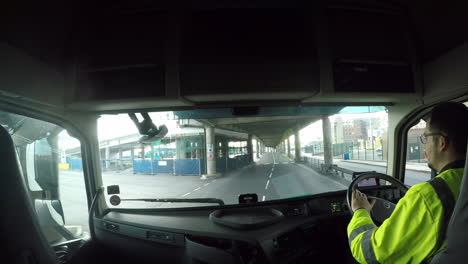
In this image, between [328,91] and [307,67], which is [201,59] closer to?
[307,67]

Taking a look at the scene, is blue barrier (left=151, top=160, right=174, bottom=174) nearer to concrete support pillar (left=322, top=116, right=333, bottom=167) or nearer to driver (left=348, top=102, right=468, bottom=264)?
concrete support pillar (left=322, top=116, right=333, bottom=167)

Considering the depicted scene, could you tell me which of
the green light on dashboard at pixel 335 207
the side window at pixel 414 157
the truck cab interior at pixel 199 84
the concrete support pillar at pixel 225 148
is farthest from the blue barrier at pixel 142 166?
the side window at pixel 414 157

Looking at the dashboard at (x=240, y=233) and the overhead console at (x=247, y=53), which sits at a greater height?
the overhead console at (x=247, y=53)

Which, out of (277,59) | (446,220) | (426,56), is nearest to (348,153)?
(426,56)

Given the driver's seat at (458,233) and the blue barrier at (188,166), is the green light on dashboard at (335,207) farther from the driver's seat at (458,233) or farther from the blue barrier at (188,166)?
the blue barrier at (188,166)

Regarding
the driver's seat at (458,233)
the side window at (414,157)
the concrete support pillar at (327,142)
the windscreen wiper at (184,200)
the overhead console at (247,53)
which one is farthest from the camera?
the concrete support pillar at (327,142)

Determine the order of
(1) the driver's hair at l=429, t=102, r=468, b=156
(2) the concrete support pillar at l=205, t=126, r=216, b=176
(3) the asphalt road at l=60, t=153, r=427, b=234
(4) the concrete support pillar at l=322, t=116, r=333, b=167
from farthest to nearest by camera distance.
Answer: (2) the concrete support pillar at l=205, t=126, r=216, b=176, (4) the concrete support pillar at l=322, t=116, r=333, b=167, (3) the asphalt road at l=60, t=153, r=427, b=234, (1) the driver's hair at l=429, t=102, r=468, b=156

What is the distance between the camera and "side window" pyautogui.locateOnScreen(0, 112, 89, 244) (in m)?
2.20

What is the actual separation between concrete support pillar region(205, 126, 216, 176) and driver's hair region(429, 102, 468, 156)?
10.1 feet

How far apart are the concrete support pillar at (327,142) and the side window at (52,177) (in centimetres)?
350

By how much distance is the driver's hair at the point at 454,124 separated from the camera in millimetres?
1260

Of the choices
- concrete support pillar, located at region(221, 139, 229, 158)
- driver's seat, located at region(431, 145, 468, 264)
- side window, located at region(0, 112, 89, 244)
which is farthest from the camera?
concrete support pillar, located at region(221, 139, 229, 158)

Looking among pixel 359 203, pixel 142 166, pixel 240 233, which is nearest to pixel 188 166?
pixel 142 166

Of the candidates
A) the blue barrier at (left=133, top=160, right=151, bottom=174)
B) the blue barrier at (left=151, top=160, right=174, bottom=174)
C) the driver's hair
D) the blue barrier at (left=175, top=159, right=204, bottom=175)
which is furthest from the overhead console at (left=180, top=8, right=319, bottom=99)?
the blue barrier at (left=175, top=159, right=204, bottom=175)
